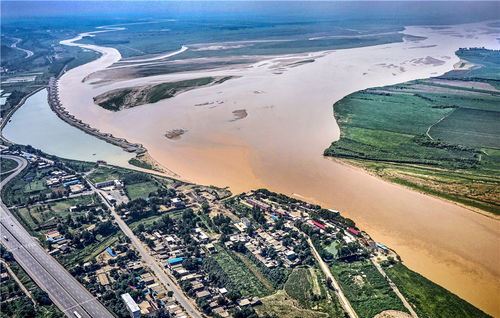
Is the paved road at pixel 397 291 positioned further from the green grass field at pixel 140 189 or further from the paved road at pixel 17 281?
the paved road at pixel 17 281

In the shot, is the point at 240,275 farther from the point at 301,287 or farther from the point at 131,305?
the point at 131,305

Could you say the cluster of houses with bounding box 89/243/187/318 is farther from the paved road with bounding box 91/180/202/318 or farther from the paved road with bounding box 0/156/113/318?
the paved road with bounding box 0/156/113/318

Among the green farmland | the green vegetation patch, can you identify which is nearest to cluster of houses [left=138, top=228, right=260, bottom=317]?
the green farmland

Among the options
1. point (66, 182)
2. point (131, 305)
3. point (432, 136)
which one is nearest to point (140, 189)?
point (66, 182)

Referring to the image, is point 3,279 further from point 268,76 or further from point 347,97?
point 268,76

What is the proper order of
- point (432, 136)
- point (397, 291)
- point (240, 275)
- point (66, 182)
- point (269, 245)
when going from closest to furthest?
point (397, 291)
point (240, 275)
point (269, 245)
point (66, 182)
point (432, 136)

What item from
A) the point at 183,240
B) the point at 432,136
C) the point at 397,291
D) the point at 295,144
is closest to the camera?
the point at 397,291
